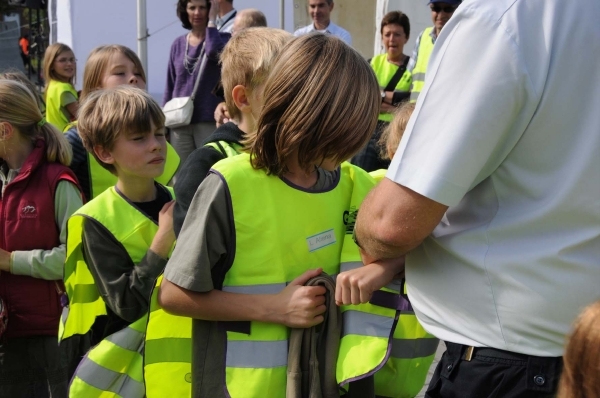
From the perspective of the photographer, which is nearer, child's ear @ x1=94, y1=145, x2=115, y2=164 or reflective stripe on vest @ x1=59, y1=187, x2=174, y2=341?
reflective stripe on vest @ x1=59, y1=187, x2=174, y2=341

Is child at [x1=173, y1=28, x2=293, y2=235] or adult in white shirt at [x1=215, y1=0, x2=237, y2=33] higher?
child at [x1=173, y1=28, x2=293, y2=235]

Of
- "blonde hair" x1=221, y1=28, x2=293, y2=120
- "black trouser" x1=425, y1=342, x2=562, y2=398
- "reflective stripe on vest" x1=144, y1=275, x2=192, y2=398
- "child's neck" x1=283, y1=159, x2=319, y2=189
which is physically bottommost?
"reflective stripe on vest" x1=144, y1=275, x2=192, y2=398

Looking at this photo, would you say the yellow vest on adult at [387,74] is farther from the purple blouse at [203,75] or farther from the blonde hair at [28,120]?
the blonde hair at [28,120]

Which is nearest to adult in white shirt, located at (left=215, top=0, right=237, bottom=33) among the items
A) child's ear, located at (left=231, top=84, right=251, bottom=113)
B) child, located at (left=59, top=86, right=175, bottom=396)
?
child, located at (left=59, top=86, right=175, bottom=396)

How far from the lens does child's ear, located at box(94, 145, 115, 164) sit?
9.76 ft

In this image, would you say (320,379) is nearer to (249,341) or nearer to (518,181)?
(249,341)

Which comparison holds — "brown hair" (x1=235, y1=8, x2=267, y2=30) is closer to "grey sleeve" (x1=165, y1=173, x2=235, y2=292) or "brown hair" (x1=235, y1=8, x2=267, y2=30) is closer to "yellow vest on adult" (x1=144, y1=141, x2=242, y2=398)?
"yellow vest on adult" (x1=144, y1=141, x2=242, y2=398)

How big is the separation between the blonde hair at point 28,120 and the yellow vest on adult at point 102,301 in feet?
1.92

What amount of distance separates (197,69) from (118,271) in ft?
13.5

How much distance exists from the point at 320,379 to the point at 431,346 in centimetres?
42

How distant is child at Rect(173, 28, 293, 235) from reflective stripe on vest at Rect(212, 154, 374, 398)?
229mm

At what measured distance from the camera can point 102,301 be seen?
281 centimetres

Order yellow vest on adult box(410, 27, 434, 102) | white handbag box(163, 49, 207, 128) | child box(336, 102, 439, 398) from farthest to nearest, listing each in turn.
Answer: yellow vest on adult box(410, 27, 434, 102), white handbag box(163, 49, 207, 128), child box(336, 102, 439, 398)

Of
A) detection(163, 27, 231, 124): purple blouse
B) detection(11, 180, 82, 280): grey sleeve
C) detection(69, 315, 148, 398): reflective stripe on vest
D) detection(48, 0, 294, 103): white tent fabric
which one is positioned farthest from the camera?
detection(48, 0, 294, 103): white tent fabric
